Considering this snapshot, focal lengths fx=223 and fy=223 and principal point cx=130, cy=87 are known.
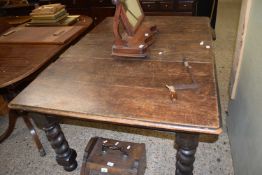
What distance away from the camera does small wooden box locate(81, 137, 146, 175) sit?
1.24 m

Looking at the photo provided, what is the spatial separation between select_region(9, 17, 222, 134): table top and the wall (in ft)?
0.74

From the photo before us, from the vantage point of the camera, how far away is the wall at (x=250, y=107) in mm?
1071

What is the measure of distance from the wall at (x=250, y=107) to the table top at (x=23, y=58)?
119cm

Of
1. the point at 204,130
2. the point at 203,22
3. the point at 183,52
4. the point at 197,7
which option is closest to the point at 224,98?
the point at 203,22

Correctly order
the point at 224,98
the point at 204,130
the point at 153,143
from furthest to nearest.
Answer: the point at 224,98 < the point at 153,143 < the point at 204,130

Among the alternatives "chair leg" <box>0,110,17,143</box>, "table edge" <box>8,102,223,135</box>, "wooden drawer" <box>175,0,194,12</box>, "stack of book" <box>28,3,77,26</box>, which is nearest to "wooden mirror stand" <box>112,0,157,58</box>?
"table edge" <box>8,102,223,135</box>

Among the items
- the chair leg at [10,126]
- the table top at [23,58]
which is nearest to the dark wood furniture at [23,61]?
the table top at [23,58]

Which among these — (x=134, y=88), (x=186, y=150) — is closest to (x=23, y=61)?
(x=134, y=88)

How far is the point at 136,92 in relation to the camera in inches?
38.5

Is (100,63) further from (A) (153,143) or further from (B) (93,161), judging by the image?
(A) (153,143)

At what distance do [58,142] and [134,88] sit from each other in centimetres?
65

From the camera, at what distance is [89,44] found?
4.81 ft

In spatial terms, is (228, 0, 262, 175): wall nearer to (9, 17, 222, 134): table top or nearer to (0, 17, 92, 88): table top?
(9, 17, 222, 134): table top

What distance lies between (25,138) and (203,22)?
5.76 feet
